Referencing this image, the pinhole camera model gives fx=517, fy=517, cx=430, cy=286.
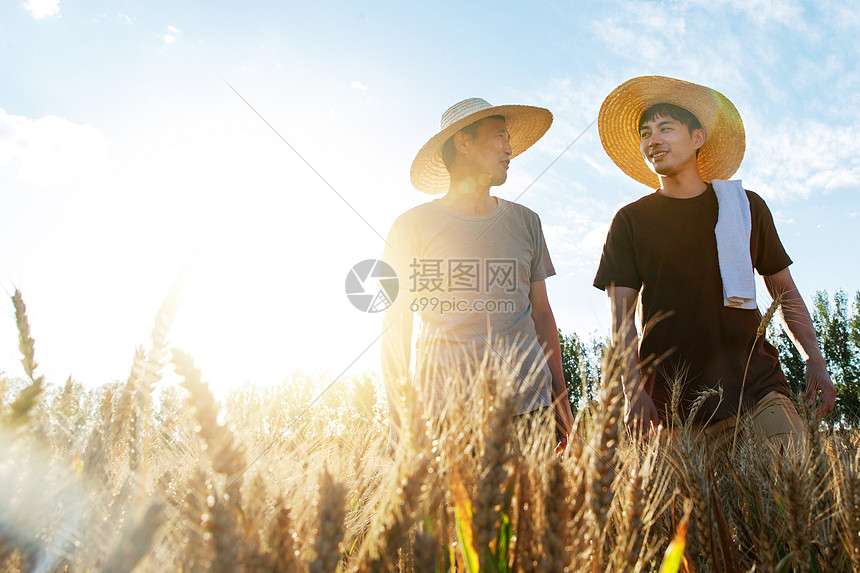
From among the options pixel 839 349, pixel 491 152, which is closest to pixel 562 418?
pixel 491 152

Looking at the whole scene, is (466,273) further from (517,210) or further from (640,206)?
(640,206)

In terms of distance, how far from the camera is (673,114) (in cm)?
360

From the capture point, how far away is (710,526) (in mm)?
1182

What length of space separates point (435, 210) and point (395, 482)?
2655mm

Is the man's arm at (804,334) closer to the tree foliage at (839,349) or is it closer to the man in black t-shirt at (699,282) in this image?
the man in black t-shirt at (699,282)

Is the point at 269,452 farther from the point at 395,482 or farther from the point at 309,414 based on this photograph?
the point at 309,414

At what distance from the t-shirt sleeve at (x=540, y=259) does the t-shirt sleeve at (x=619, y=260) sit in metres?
0.34

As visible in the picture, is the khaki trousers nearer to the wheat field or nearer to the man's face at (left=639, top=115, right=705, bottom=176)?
the man's face at (left=639, top=115, right=705, bottom=176)

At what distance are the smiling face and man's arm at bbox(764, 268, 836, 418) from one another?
184cm

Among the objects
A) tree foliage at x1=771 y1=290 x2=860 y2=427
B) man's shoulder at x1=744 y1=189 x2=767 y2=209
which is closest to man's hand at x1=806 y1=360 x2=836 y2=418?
man's shoulder at x1=744 y1=189 x2=767 y2=209

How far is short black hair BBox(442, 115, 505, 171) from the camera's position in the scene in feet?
12.3

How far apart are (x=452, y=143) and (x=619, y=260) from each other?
1528 millimetres

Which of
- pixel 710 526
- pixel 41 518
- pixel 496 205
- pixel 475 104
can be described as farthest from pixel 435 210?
pixel 41 518

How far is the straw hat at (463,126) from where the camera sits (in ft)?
12.2
